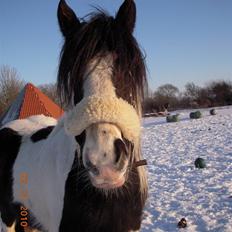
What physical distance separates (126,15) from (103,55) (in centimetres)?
40

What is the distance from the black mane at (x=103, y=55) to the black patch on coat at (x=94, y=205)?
59 centimetres

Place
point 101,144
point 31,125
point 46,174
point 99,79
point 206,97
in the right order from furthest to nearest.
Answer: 1. point 206,97
2. point 31,125
3. point 46,174
4. point 99,79
5. point 101,144

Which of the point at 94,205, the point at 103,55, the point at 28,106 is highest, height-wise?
the point at 28,106

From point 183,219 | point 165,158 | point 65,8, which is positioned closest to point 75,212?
point 65,8

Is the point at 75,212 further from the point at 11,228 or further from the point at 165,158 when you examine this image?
the point at 165,158

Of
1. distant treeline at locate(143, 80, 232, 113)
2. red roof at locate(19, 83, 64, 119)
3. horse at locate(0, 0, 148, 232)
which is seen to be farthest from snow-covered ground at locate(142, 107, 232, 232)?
distant treeline at locate(143, 80, 232, 113)

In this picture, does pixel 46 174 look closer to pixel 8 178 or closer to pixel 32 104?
pixel 8 178

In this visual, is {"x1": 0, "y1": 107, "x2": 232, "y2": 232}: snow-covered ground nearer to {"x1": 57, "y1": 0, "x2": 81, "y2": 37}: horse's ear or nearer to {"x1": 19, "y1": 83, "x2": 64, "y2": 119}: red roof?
{"x1": 19, "y1": 83, "x2": 64, "y2": 119}: red roof

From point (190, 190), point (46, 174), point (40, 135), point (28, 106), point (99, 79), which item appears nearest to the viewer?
point (99, 79)

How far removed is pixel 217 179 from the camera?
7.09 m

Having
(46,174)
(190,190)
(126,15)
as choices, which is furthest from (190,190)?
(126,15)

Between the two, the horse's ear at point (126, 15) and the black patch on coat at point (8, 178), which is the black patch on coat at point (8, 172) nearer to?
the black patch on coat at point (8, 178)

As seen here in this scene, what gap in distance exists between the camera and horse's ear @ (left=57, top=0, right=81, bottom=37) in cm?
233

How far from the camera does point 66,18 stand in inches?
92.7
